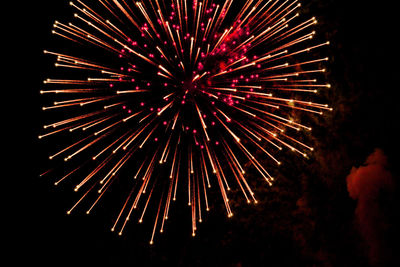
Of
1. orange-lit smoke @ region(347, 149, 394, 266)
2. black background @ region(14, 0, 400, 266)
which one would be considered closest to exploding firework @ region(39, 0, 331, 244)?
black background @ region(14, 0, 400, 266)

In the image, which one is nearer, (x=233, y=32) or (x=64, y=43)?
(x=233, y=32)

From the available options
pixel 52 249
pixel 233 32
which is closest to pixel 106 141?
pixel 52 249

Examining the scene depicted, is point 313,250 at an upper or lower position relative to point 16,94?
lower

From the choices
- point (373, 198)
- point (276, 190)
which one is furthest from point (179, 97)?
point (373, 198)

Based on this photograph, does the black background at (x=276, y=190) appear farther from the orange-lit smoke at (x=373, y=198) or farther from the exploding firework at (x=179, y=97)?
the exploding firework at (x=179, y=97)

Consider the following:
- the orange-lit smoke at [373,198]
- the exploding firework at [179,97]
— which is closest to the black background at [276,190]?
the orange-lit smoke at [373,198]

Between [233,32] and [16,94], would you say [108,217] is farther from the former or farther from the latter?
[233,32]

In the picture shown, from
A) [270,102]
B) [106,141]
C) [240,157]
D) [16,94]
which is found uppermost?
[16,94]
